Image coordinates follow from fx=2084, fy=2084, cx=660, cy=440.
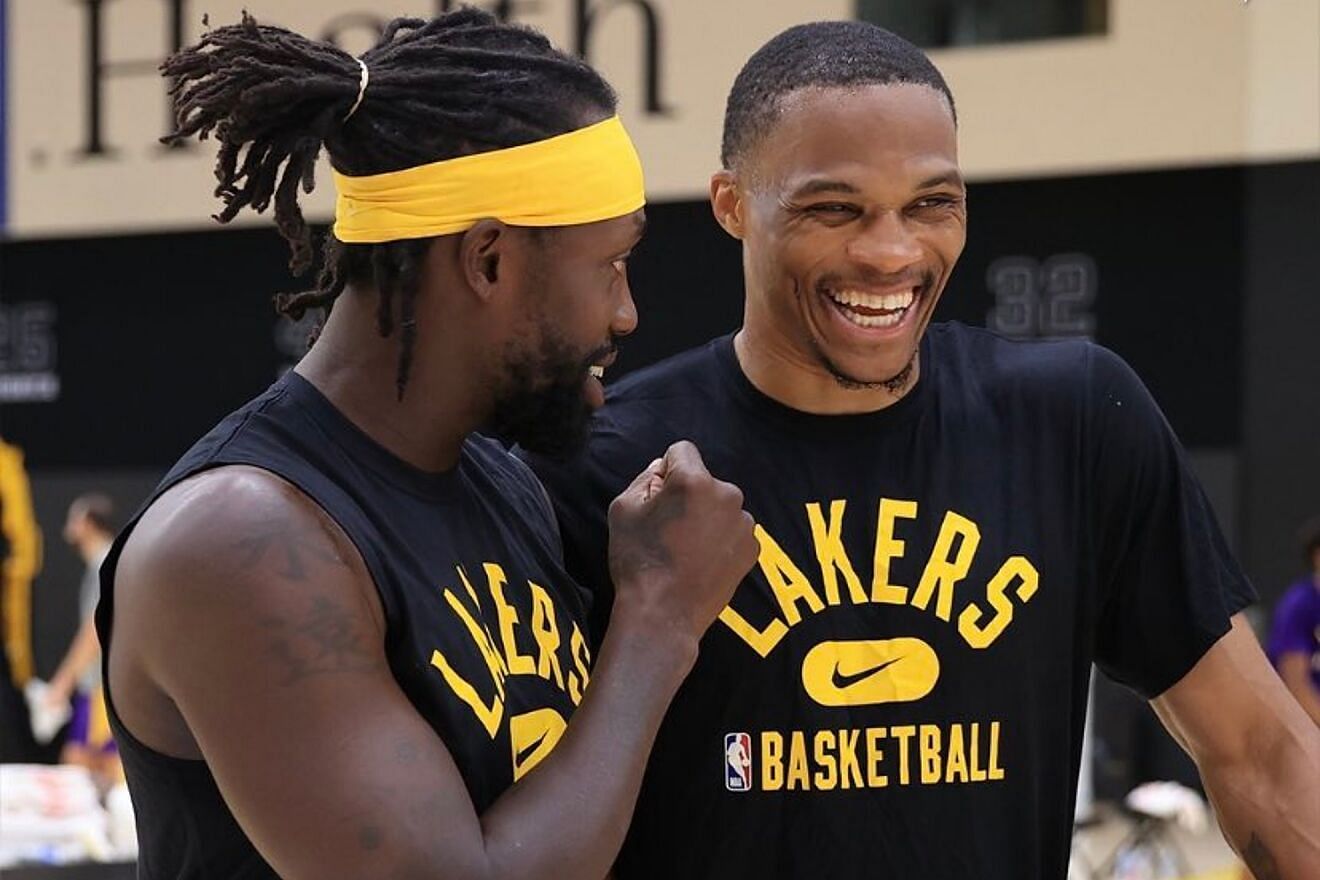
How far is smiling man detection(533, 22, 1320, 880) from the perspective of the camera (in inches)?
101

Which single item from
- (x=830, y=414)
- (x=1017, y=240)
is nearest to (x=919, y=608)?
(x=830, y=414)

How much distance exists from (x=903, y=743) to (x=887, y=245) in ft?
2.01

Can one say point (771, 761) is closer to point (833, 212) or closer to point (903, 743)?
point (903, 743)

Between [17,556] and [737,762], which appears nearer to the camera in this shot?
[737,762]

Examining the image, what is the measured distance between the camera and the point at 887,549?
262 centimetres

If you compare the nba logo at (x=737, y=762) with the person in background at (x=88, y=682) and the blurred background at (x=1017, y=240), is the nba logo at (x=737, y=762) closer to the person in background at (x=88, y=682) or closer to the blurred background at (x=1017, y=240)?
the person in background at (x=88, y=682)

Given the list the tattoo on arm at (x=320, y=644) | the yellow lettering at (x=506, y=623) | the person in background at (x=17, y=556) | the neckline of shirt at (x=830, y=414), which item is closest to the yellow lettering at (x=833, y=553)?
the neckline of shirt at (x=830, y=414)

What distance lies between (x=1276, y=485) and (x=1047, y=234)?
1599mm

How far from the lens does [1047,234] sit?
9992 mm

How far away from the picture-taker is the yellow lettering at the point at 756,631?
2596 millimetres

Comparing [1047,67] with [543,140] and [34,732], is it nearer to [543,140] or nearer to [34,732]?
[34,732]

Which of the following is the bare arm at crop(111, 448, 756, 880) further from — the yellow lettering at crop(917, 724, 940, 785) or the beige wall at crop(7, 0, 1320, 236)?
the beige wall at crop(7, 0, 1320, 236)

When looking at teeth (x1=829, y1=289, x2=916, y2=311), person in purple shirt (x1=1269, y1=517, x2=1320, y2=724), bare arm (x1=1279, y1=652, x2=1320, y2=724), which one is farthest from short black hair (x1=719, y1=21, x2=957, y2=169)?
person in purple shirt (x1=1269, y1=517, x2=1320, y2=724)

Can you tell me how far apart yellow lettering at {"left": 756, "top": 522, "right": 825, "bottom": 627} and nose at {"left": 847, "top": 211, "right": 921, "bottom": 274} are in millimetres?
366
